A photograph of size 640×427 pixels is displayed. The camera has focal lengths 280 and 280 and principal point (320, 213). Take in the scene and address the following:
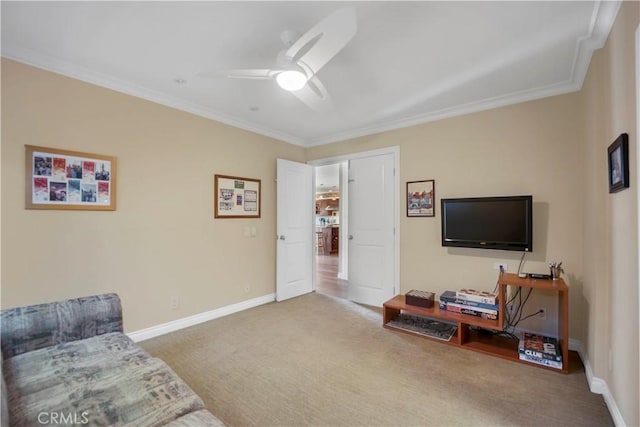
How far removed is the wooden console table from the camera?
2285 mm

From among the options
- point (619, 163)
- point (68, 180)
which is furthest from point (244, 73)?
point (619, 163)

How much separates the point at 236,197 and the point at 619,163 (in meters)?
3.53

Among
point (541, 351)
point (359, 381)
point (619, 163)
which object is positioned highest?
point (619, 163)

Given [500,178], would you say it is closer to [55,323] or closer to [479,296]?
[479,296]

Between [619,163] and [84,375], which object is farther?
[619,163]

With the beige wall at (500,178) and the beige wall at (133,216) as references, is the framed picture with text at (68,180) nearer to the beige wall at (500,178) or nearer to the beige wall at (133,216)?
the beige wall at (133,216)

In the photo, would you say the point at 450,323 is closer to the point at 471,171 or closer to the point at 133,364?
the point at 471,171

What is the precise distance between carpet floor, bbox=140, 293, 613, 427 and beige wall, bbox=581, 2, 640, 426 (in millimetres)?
374

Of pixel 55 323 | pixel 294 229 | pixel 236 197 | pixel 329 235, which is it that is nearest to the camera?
pixel 55 323

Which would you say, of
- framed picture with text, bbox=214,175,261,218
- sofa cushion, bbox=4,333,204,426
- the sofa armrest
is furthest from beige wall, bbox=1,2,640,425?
sofa cushion, bbox=4,333,204,426

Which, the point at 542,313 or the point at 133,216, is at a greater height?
the point at 133,216

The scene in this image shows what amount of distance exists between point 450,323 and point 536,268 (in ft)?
3.49

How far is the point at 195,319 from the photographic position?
128 inches

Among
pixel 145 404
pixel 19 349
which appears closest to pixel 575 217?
pixel 145 404
